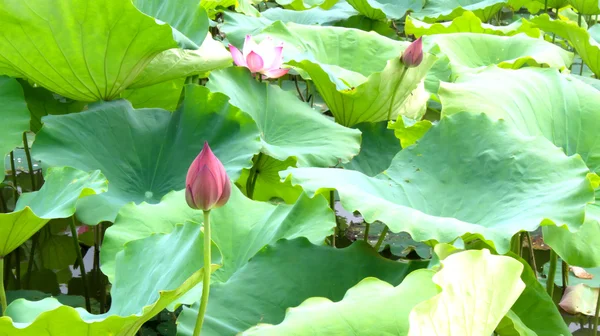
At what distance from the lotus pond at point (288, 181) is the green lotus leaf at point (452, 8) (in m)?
0.68

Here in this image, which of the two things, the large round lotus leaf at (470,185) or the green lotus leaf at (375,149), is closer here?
the large round lotus leaf at (470,185)

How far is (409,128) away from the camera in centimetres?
157

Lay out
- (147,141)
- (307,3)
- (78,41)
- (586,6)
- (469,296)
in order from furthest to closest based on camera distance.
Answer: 1. (307,3)
2. (586,6)
3. (147,141)
4. (78,41)
5. (469,296)

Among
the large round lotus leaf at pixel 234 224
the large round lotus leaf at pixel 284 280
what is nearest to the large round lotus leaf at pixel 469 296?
the large round lotus leaf at pixel 284 280

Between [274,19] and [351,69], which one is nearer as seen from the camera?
[351,69]

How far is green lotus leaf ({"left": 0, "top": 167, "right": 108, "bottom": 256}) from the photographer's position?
1.13 m

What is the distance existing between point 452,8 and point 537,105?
1.65 metres

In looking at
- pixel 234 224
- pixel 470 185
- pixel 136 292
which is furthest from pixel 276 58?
pixel 136 292

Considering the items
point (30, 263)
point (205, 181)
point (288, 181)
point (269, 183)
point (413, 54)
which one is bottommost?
point (30, 263)

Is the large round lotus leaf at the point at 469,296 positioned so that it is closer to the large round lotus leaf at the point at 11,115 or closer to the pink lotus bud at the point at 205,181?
the pink lotus bud at the point at 205,181

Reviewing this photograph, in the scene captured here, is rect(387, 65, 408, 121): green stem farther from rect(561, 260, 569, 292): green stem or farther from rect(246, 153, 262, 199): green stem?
rect(561, 260, 569, 292): green stem

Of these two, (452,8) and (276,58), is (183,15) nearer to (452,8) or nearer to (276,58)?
(276,58)

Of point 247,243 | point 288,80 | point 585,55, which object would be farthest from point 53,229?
point 585,55

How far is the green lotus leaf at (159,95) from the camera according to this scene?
77.9 inches
